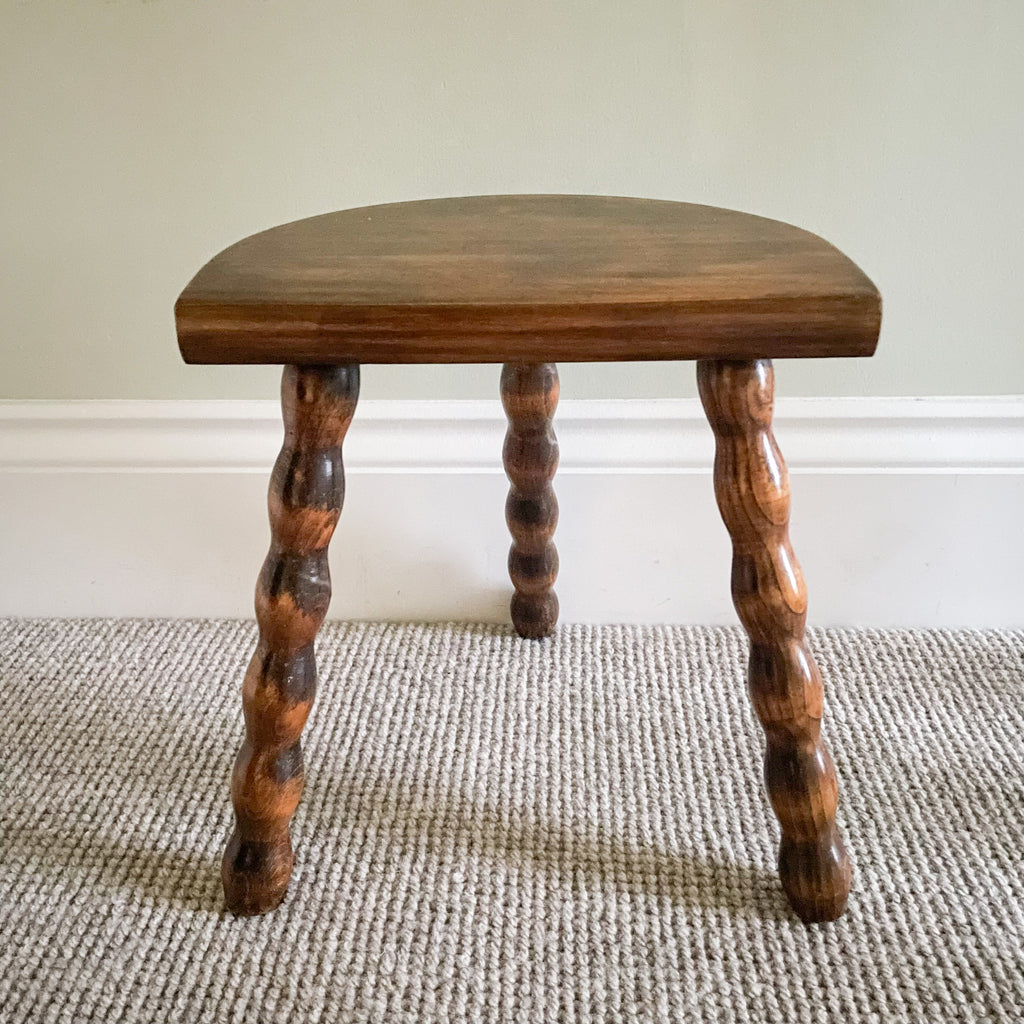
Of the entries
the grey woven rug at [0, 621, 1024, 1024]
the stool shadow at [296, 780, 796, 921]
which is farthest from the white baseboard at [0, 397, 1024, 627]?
the stool shadow at [296, 780, 796, 921]

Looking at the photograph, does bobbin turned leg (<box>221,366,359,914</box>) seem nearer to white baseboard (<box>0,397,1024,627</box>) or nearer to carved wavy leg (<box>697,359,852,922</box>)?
carved wavy leg (<box>697,359,852,922</box>)

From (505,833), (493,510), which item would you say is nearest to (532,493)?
(493,510)

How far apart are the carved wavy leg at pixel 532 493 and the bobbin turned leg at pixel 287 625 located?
0.73ft

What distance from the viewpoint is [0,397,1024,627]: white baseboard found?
0.83 metres

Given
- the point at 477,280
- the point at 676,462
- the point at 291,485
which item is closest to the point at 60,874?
the point at 291,485

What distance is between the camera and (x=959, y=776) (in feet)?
2.24

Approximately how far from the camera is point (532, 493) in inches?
30.3

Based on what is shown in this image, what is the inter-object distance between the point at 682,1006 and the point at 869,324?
34 cm

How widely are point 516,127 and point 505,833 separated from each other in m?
0.48

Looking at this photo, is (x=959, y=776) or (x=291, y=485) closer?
(x=291, y=485)

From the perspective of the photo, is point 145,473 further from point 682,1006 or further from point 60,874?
point 682,1006

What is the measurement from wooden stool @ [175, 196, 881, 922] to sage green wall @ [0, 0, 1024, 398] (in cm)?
14

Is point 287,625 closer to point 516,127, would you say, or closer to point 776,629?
point 776,629

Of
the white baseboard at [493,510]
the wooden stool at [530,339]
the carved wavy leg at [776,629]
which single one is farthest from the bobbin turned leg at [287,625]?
the white baseboard at [493,510]
